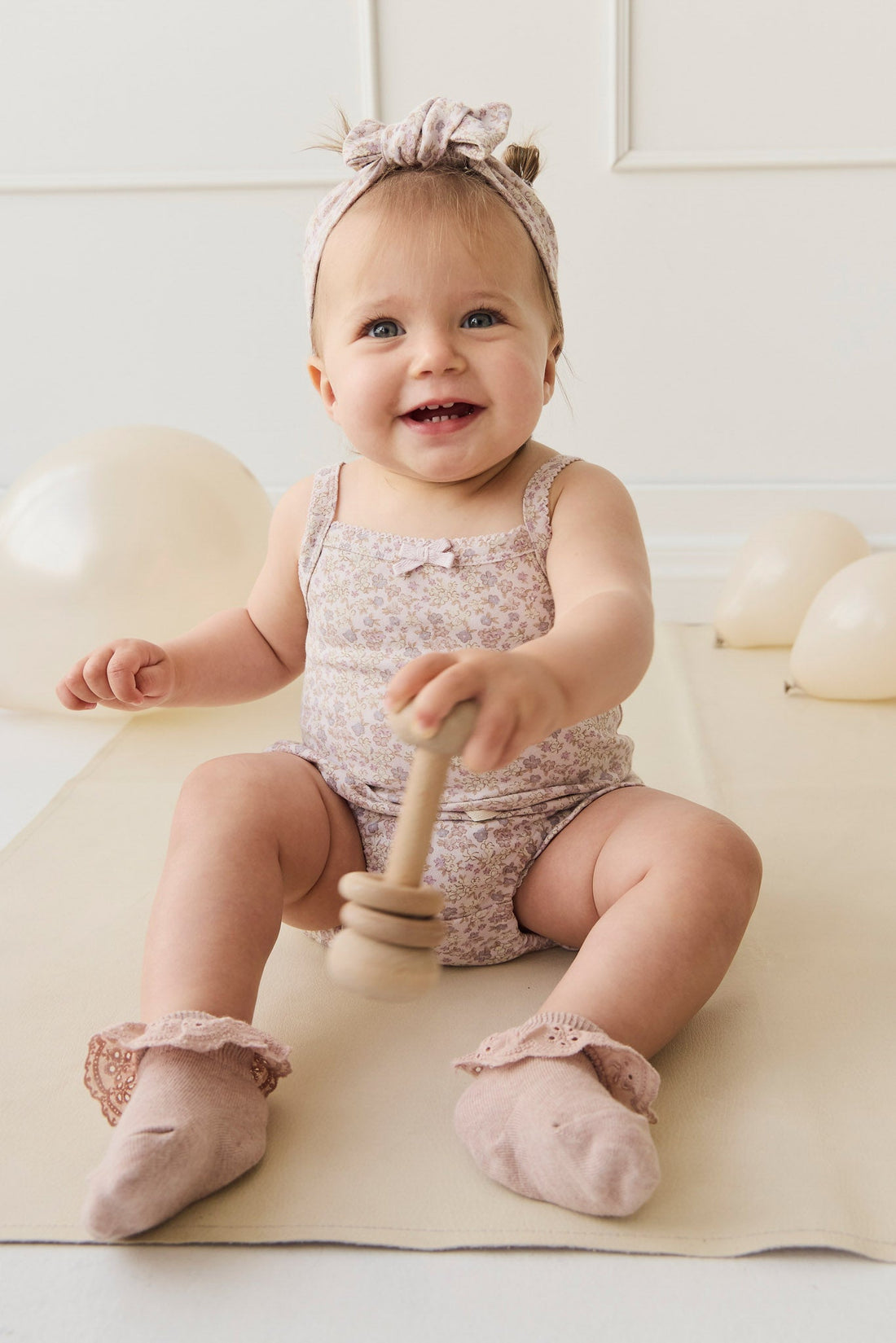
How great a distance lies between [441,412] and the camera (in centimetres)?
77

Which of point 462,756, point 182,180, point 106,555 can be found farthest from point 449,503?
point 182,180

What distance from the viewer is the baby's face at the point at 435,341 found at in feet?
2.42

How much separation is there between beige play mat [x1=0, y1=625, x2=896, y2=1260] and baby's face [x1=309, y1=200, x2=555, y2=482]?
0.32 m

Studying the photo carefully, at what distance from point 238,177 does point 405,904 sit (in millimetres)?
1466

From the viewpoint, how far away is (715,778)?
1.12 meters

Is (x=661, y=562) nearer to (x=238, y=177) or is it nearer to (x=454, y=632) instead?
(x=238, y=177)

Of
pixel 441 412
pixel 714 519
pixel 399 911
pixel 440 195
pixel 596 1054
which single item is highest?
pixel 440 195

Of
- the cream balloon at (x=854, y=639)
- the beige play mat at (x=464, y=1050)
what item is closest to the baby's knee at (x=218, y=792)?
the beige play mat at (x=464, y=1050)

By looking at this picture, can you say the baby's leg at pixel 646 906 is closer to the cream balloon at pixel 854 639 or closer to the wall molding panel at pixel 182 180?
the cream balloon at pixel 854 639

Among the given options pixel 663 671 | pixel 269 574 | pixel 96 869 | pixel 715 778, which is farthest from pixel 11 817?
pixel 663 671

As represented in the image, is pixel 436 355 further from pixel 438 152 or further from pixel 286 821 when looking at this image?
pixel 286 821

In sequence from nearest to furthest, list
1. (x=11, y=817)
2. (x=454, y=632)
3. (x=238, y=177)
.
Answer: (x=454, y=632) < (x=11, y=817) < (x=238, y=177)

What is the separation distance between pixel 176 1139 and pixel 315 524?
418 millimetres

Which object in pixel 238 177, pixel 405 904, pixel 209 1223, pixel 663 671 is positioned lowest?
pixel 663 671
